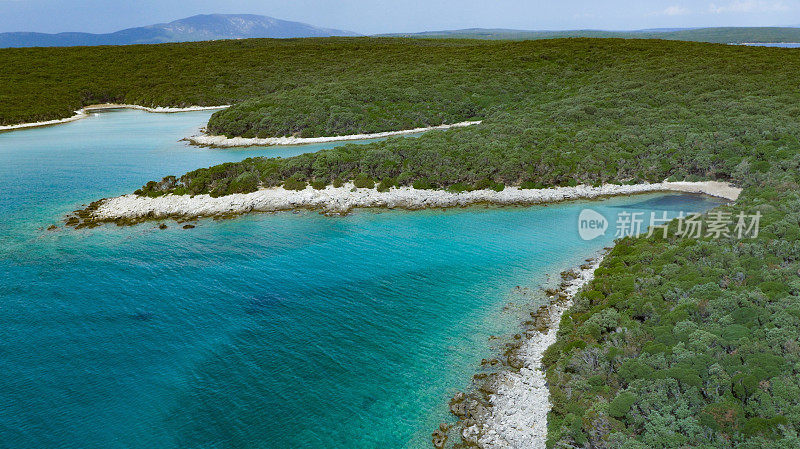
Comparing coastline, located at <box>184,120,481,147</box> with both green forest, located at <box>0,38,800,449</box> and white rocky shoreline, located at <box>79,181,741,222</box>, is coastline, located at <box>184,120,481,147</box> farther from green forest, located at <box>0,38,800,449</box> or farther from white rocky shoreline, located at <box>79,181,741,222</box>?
white rocky shoreline, located at <box>79,181,741,222</box>

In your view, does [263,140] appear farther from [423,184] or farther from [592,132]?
[592,132]

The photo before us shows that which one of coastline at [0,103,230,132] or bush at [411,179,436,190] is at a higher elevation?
coastline at [0,103,230,132]

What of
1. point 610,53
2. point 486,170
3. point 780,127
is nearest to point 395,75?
point 610,53

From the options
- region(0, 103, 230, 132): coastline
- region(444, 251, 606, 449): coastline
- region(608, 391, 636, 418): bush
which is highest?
region(0, 103, 230, 132): coastline

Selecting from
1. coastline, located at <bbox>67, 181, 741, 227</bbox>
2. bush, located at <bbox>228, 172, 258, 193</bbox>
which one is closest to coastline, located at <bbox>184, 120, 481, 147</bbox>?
bush, located at <bbox>228, 172, 258, 193</bbox>

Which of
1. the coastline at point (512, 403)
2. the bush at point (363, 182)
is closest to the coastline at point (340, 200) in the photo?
the bush at point (363, 182)

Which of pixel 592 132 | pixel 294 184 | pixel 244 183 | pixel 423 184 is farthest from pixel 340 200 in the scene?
pixel 592 132

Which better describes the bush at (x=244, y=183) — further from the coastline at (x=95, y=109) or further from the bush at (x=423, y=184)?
the coastline at (x=95, y=109)

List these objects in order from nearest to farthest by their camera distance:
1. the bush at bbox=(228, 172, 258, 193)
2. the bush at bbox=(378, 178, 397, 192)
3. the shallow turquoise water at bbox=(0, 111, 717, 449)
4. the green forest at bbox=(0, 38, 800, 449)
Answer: the green forest at bbox=(0, 38, 800, 449)
the shallow turquoise water at bbox=(0, 111, 717, 449)
the bush at bbox=(378, 178, 397, 192)
the bush at bbox=(228, 172, 258, 193)
